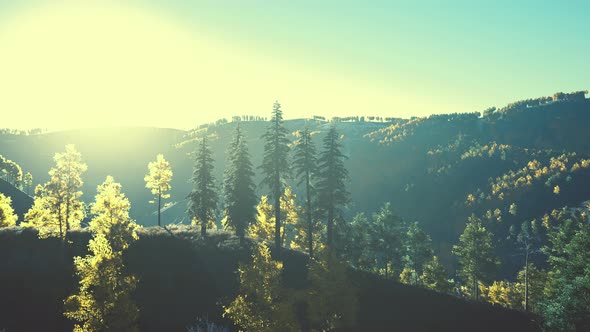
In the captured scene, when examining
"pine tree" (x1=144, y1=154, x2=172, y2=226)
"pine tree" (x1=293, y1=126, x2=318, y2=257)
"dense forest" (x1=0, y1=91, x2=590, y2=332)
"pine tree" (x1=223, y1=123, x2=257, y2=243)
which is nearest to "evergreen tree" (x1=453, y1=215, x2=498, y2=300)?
"dense forest" (x1=0, y1=91, x2=590, y2=332)

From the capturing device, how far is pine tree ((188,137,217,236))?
43.0 m

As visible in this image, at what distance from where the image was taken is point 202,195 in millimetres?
43531

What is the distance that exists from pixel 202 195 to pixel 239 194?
19.2ft

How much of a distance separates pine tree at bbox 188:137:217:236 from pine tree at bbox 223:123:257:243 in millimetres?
3171

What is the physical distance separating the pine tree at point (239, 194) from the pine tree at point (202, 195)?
3171mm

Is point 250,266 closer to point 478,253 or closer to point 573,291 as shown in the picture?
point 573,291

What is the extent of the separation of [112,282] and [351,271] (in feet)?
82.7

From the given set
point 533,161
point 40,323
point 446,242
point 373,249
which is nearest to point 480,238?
point 373,249

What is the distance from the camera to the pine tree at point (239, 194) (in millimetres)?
40812

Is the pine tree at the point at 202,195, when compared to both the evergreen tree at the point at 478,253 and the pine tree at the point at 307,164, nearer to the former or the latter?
the pine tree at the point at 307,164

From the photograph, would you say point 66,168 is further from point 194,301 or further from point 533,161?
point 533,161

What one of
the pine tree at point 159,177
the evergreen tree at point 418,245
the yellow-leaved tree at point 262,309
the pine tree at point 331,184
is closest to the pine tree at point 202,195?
the pine tree at point 159,177

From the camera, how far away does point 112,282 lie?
65.6 feet

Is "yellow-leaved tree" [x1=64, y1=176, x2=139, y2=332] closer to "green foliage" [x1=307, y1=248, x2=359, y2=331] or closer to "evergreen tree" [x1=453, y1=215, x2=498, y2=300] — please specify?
"green foliage" [x1=307, y1=248, x2=359, y2=331]
